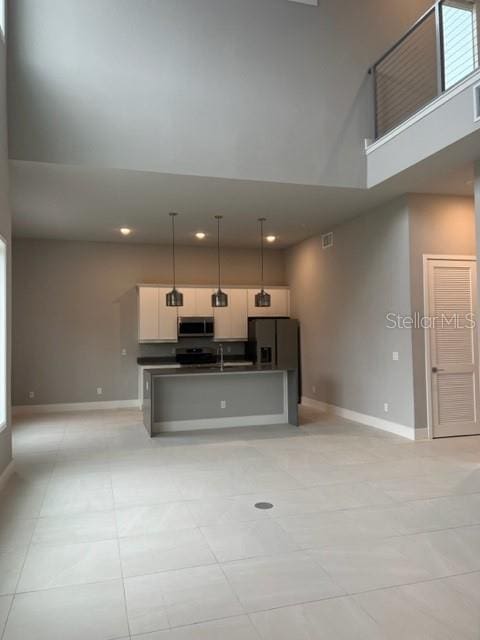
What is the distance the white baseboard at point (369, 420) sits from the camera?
6.03 meters

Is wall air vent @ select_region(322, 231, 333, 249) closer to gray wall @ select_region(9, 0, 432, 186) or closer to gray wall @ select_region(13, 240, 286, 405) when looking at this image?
gray wall @ select_region(9, 0, 432, 186)

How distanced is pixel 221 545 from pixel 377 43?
6.02 meters

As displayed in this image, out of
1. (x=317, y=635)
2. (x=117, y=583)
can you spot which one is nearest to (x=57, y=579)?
(x=117, y=583)

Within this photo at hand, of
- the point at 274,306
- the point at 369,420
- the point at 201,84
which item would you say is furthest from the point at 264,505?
A: the point at 274,306

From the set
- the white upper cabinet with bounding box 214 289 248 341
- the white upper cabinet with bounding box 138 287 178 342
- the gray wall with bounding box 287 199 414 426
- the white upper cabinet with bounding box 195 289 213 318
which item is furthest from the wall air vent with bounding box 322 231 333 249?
the white upper cabinet with bounding box 138 287 178 342

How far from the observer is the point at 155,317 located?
8750 mm

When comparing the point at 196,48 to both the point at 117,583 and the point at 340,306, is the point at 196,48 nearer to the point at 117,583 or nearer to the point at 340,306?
the point at 340,306

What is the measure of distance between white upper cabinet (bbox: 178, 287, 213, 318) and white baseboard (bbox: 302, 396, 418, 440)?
2.57 meters

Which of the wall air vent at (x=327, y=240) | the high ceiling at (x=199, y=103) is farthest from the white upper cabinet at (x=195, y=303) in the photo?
the high ceiling at (x=199, y=103)

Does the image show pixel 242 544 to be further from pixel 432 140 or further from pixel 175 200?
pixel 175 200

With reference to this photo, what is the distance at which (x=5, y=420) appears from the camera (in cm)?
476

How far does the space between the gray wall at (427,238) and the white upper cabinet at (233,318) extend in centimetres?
383

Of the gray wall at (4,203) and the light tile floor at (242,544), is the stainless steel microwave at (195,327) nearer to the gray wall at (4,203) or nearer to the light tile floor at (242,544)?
the light tile floor at (242,544)

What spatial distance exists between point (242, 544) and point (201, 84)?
4.70 meters
